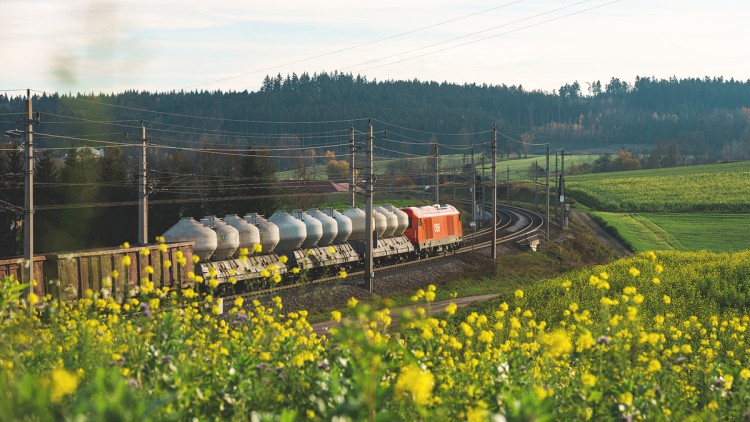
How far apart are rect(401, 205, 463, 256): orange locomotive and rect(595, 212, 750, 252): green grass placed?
22658 millimetres

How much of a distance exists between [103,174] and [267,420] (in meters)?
61.1

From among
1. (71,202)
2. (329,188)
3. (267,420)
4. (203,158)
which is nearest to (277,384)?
(267,420)

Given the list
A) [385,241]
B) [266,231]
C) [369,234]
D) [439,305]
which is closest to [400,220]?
[385,241]

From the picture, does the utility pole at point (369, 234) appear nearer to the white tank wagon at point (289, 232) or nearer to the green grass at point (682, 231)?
the white tank wagon at point (289, 232)

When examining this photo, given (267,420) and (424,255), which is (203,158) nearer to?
(424,255)

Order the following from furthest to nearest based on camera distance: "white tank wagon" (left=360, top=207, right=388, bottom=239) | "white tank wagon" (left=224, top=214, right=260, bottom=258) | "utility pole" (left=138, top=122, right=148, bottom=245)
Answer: "white tank wagon" (left=360, top=207, right=388, bottom=239) < "white tank wagon" (left=224, top=214, right=260, bottom=258) < "utility pole" (left=138, top=122, right=148, bottom=245)

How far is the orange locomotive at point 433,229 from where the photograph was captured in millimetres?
59375

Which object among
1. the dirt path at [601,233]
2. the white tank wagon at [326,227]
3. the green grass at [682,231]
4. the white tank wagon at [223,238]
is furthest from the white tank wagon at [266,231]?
the green grass at [682,231]

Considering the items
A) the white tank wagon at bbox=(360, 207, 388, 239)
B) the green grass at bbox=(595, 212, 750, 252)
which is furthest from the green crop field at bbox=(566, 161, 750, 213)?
the white tank wagon at bbox=(360, 207, 388, 239)

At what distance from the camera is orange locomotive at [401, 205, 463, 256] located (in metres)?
59.4

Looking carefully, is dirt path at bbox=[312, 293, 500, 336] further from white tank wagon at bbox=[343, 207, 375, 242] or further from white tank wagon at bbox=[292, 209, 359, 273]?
white tank wagon at bbox=[343, 207, 375, 242]

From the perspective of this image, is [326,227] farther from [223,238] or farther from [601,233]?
[601,233]

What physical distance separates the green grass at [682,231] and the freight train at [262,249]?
2634 centimetres

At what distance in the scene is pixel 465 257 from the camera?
61656 millimetres
